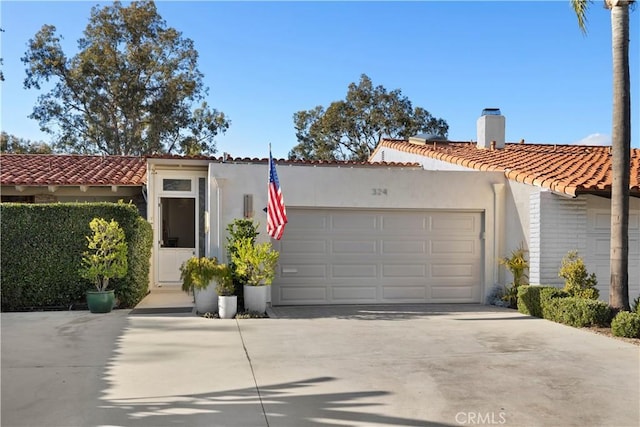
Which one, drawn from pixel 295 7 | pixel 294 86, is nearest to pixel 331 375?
pixel 295 7

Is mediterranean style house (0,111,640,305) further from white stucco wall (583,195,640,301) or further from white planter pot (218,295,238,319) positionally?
white planter pot (218,295,238,319)

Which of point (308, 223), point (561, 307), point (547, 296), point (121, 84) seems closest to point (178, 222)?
point (308, 223)

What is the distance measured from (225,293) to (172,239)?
4.36m

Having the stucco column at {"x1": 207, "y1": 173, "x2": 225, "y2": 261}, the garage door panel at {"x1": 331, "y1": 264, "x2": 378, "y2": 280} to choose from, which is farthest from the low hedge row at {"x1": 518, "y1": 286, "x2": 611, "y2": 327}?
the stucco column at {"x1": 207, "y1": 173, "x2": 225, "y2": 261}

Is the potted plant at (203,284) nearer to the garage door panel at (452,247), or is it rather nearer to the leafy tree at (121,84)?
the garage door panel at (452,247)

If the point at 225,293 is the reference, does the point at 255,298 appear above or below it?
below

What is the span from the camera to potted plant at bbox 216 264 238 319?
9.87 m

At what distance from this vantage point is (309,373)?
6.07 metres

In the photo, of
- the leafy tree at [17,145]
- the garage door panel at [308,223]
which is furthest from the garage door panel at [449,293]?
the leafy tree at [17,145]

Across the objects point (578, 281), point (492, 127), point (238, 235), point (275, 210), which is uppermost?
point (492, 127)

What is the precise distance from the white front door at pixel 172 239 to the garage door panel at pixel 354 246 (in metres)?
3.97

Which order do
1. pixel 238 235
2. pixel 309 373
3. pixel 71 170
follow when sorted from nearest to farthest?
pixel 309 373 → pixel 238 235 → pixel 71 170

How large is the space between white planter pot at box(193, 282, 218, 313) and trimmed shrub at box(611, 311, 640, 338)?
7107mm

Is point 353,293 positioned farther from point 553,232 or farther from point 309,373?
point 309,373
